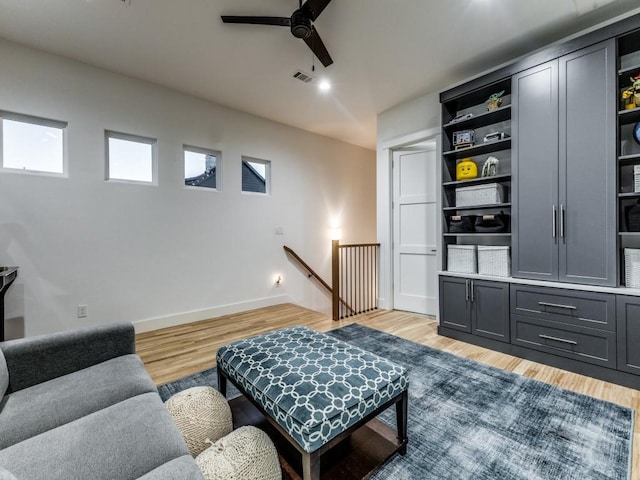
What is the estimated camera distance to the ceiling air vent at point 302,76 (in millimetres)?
3150

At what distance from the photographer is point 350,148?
5.80 metres

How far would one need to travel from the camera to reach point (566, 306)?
7.83 ft

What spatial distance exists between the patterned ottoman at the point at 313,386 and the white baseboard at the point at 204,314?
2122 mm

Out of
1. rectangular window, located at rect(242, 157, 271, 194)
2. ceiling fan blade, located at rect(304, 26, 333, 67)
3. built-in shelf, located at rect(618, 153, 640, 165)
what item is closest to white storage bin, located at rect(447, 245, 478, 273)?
built-in shelf, located at rect(618, 153, 640, 165)

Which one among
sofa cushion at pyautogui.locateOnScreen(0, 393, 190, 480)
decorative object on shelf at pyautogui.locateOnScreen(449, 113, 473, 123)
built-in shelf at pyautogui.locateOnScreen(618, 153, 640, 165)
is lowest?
sofa cushion at pyautogui.locateOnScreen(0, 393, 190, 480)

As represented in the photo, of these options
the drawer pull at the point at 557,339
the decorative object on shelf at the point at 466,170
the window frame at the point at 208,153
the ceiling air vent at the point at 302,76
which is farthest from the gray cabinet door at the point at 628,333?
the window frame at the point at 208,153

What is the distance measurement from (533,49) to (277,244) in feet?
12.7

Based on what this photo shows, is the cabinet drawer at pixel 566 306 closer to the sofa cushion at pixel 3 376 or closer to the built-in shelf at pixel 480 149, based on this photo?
the built-in shelf at pixel 480 149

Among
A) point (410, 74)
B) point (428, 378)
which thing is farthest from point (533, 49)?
point (428, 378)

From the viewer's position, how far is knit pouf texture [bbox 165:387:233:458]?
1312mm

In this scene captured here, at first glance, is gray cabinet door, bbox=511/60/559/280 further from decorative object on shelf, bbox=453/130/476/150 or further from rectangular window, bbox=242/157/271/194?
rectangular window, bbox=242/157/271/194

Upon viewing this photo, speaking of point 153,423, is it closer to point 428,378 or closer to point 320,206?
point 428,378

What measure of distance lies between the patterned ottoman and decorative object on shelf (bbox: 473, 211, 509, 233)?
207cm

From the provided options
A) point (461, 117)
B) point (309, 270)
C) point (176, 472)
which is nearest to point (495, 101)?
point (461, 117)
